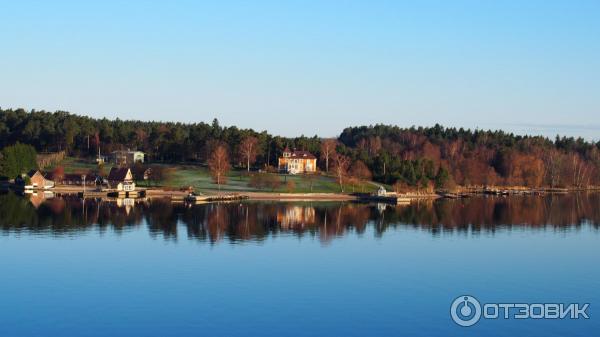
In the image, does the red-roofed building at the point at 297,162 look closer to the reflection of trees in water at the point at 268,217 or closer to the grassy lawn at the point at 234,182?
the grassy lawn at the point at 234,182

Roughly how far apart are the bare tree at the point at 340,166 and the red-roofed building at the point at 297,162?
4452 mm

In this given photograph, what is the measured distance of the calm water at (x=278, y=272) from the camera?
107ft

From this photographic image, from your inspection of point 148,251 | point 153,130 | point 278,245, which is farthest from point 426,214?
point 153,130

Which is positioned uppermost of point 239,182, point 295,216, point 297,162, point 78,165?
point 297,162

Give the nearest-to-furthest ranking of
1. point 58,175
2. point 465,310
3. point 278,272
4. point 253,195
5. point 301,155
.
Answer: point 465,310 < point 278,272 < point 253,195 < point 58,175 < point 301,155

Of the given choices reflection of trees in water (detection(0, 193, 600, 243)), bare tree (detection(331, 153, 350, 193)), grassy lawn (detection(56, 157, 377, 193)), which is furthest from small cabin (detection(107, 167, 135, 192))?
bare tree (detection(331, 153, 350, 193))

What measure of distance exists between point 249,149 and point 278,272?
94847 millimetres

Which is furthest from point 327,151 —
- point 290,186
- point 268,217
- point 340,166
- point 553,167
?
point 268,217

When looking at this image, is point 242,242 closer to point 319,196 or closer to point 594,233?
point 594,233

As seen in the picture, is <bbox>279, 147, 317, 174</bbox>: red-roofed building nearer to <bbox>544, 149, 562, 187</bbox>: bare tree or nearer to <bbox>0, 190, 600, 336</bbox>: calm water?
<bbox>0, 190, 600, 336</bbox>: calm water

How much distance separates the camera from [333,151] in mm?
145250

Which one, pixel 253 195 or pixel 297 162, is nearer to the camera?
pixel 253 195

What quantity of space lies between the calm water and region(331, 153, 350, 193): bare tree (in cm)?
4122

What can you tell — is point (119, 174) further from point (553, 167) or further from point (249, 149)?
point (553, 167)
